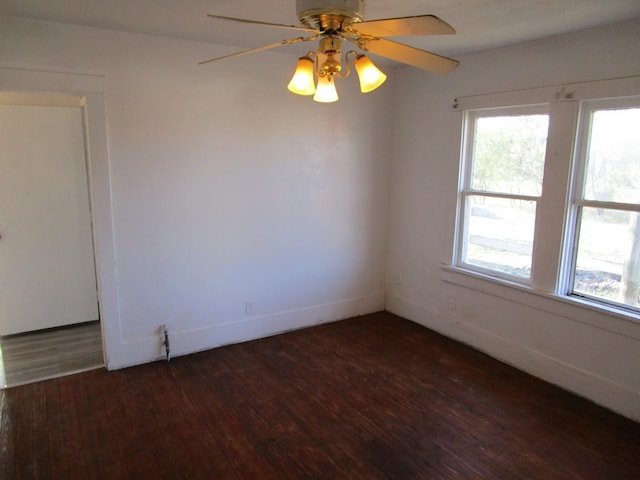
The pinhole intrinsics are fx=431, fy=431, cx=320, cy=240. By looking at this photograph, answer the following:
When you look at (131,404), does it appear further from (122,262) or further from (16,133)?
(16,133)

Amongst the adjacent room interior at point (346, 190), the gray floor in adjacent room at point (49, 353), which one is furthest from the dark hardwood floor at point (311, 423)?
the gray floor in adjacent room at point (49, 353)

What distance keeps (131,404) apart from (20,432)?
0.61 m

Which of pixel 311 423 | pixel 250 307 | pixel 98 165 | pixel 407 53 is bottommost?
pixel 311 423

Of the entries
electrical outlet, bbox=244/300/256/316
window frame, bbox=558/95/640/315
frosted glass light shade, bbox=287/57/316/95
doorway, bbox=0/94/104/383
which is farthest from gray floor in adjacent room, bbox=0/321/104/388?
window frame, bbox=558/95/640/315

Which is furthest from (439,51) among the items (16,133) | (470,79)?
(16,133)

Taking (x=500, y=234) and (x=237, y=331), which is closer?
(x=500, y=234)

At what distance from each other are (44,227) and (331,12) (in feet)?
11.6

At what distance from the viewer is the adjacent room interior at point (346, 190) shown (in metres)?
2.75

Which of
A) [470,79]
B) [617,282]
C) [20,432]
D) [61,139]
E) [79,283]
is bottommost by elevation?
[20,432]

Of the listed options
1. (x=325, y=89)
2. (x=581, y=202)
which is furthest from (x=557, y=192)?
(x=325, y=89)

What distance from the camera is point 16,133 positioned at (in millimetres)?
3744

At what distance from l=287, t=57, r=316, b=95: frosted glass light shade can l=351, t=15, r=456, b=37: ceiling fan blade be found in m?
0.27

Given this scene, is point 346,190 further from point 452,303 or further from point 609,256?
point 609,256

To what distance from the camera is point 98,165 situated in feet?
9.98
